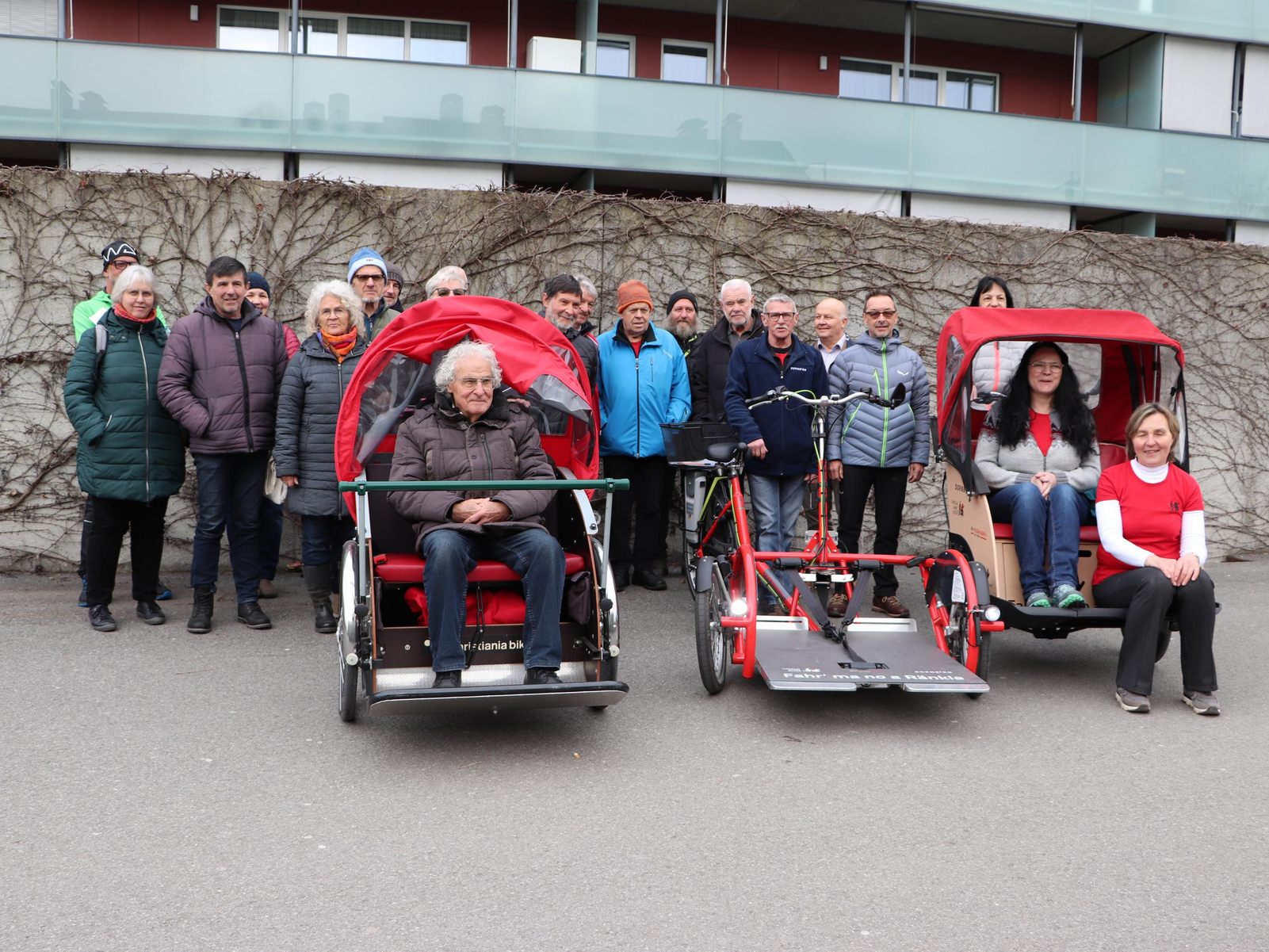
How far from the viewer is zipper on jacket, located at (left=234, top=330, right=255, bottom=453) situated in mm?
6246

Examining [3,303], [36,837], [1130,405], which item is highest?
[3,303]

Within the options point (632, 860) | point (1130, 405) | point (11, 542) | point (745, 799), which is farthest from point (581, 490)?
point (11, 542)

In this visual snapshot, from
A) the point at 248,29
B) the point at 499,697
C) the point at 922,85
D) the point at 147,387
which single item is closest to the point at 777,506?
the point at 499,697

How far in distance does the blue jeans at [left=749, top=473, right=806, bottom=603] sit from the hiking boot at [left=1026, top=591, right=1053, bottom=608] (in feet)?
5.21

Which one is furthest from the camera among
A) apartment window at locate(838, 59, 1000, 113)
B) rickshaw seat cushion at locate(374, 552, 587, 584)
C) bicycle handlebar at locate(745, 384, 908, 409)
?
apartment window at locate(838, 59, 1000, 113)

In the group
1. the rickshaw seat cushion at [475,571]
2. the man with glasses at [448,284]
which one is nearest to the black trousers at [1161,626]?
the rickshaw seat cushion at [475,571]

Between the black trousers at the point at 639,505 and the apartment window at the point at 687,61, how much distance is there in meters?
11.2

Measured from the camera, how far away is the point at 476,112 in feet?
45.5

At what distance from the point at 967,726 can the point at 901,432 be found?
2.28 m

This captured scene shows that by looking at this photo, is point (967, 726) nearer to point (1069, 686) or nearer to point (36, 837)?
point (1069, 686)

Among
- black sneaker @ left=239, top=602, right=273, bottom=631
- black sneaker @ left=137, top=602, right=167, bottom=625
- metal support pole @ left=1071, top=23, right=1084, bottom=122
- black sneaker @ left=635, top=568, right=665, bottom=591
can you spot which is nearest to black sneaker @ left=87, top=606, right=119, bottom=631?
black sneaker @ left=137, top=602, right=167, bottom=625

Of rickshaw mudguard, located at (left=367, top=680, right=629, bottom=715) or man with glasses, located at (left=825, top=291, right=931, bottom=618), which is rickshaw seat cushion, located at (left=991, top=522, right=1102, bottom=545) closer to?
man with glasses, located at (left=825, top=291, right=931, bottom=618)

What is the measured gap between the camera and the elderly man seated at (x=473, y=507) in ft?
14.9

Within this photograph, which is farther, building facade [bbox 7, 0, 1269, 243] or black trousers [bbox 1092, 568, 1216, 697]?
building facade [bbox 7, 0, 1269, 243]
